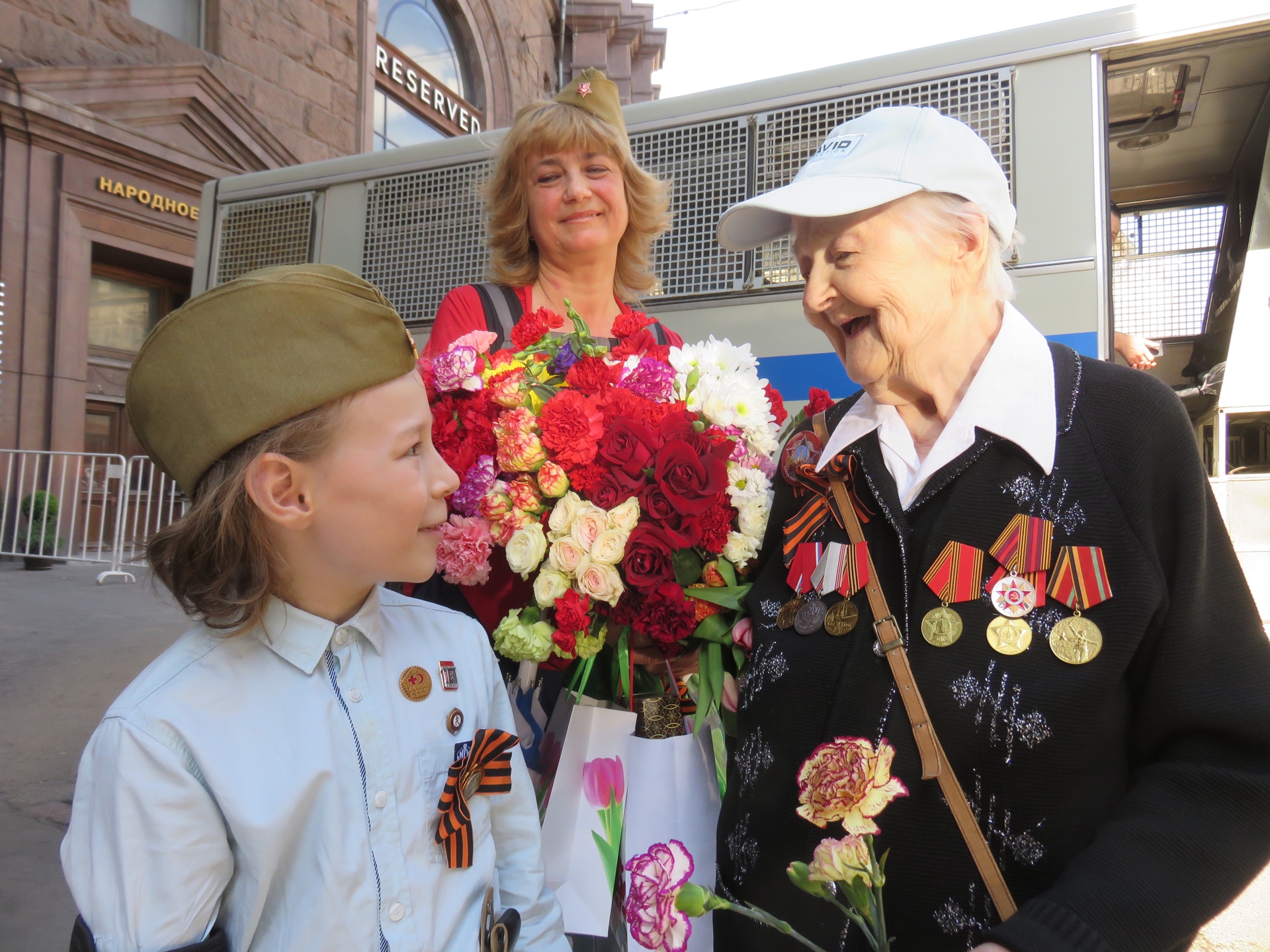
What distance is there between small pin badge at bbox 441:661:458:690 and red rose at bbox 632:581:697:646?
29 cm

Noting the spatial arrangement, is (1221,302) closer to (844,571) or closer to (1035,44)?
(1035,44)

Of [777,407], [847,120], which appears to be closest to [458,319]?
[777,407]

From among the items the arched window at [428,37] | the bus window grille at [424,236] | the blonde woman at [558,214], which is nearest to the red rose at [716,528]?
the blonde woman at [558,214]

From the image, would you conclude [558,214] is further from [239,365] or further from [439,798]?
[439,798]

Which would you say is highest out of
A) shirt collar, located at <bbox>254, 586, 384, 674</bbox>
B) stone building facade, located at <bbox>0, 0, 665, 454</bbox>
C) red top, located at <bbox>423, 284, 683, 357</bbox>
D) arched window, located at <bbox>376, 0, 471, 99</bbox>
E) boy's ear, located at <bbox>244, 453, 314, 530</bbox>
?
arched window, located at <bbox>376, 0, 471, 99</bbox>

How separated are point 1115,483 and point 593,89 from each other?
1666mm

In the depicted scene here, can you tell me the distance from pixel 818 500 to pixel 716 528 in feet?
0.58

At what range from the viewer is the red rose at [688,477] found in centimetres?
136

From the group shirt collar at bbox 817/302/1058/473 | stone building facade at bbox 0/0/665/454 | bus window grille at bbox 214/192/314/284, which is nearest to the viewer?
shirt collar at bbox 817/302/1058/473

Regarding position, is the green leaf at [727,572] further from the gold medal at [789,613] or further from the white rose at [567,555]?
the white rose at [567,555]

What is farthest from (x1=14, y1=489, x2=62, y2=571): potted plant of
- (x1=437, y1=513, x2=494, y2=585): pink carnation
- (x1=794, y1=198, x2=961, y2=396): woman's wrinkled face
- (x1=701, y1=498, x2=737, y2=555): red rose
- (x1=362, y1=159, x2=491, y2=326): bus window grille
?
(x1=794, y1=198, x2=961, y2=396): woman's wrinkled face

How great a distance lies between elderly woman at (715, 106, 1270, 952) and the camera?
104 cm

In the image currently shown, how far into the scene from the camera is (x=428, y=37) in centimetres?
Answer: 1450

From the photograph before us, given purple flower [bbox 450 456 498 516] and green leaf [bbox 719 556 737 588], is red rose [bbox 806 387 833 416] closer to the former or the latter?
green leaf [bbox 719 556 737 588]
